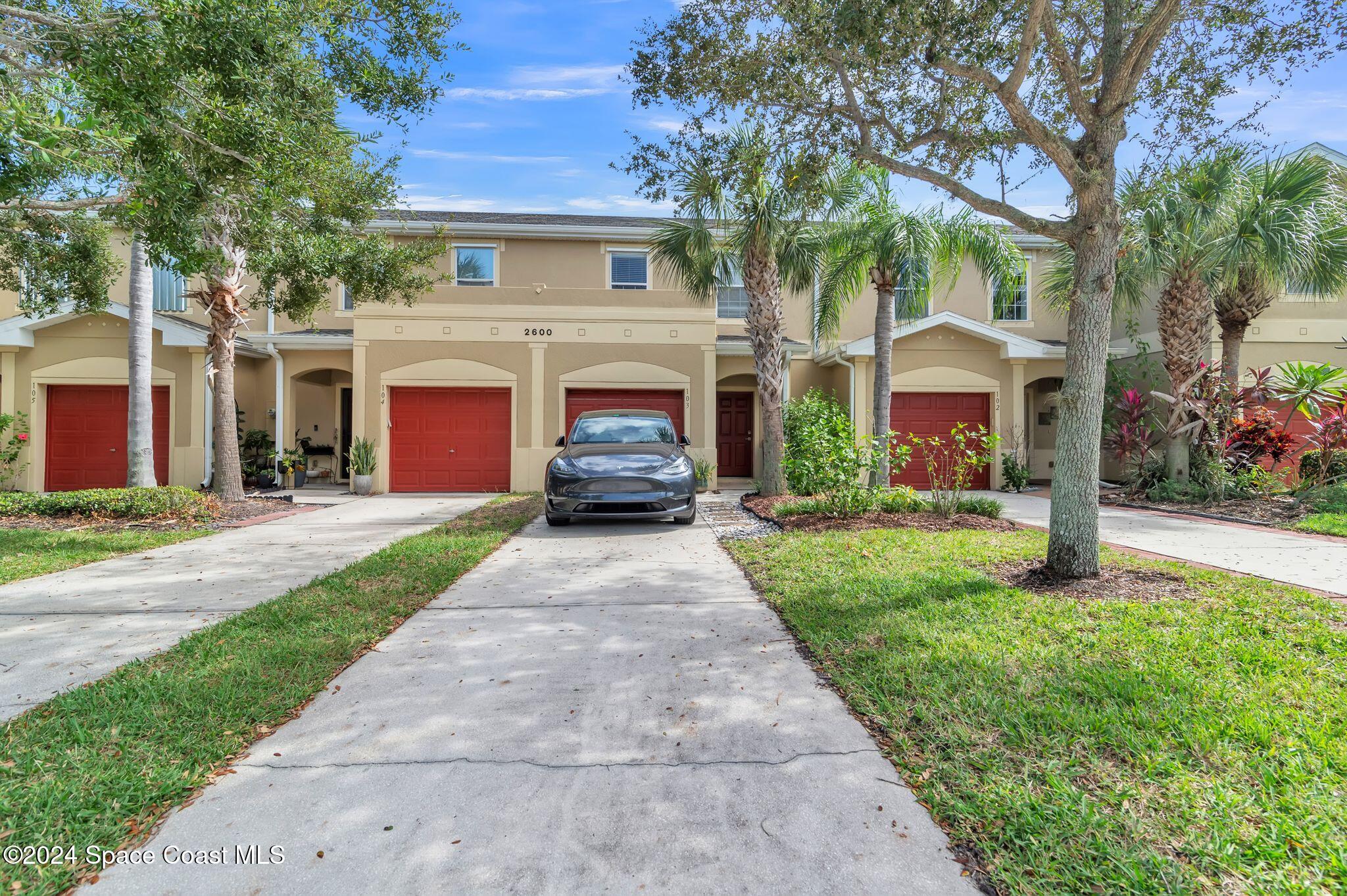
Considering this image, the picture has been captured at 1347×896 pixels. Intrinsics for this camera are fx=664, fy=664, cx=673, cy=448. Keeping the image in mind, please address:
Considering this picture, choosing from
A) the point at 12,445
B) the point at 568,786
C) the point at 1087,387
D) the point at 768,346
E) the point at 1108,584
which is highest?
the point at 768,346

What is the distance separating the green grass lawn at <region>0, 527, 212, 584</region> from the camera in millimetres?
6199

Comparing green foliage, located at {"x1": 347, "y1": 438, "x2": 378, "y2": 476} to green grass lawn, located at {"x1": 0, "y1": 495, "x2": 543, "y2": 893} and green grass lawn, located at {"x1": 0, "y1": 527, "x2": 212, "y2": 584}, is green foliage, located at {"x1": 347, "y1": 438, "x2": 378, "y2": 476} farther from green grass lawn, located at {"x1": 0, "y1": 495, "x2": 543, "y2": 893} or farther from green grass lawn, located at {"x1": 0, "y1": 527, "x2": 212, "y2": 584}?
green grass lawn, located at {"x1": 0, "y1": 495, "x2": 543, "y2": 893}

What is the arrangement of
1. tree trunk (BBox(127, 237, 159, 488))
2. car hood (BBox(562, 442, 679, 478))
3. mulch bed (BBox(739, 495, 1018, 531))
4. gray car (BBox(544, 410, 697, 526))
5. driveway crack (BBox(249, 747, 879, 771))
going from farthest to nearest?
tree trunk (BBox(127, 237, 159, 488)) < car hood (BBox(562, 442, 679, 478)) < gray car (BBox(544, 410, 697, 526)) < mulch bed (BBox(739, 495, 1018, 531)) < driveway crack (BBox(249, 747, 879, 771))

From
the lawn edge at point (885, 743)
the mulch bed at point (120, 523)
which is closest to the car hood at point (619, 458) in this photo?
the lawn edge at point (885, 743)

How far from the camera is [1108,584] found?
5102 mm

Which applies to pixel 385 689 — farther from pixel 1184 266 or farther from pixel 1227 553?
pixel 1184 266

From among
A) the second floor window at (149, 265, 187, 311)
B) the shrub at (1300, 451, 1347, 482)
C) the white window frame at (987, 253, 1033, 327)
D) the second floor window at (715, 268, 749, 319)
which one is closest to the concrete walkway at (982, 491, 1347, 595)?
the shrub at (1300, 451, 1347, 482)

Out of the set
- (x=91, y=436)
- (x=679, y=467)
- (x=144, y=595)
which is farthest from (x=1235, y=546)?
(x=91, y=436)

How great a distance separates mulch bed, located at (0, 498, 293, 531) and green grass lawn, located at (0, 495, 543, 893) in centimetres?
520

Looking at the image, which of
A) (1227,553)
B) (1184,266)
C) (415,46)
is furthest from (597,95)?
(1184,266)

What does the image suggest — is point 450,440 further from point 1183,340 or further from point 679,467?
point 1183,340

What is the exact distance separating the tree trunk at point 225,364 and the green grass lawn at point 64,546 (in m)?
2.42

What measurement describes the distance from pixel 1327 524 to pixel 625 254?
531 inches

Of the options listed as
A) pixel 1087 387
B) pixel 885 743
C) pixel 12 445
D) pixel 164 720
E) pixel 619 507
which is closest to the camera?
pixel 885 743
